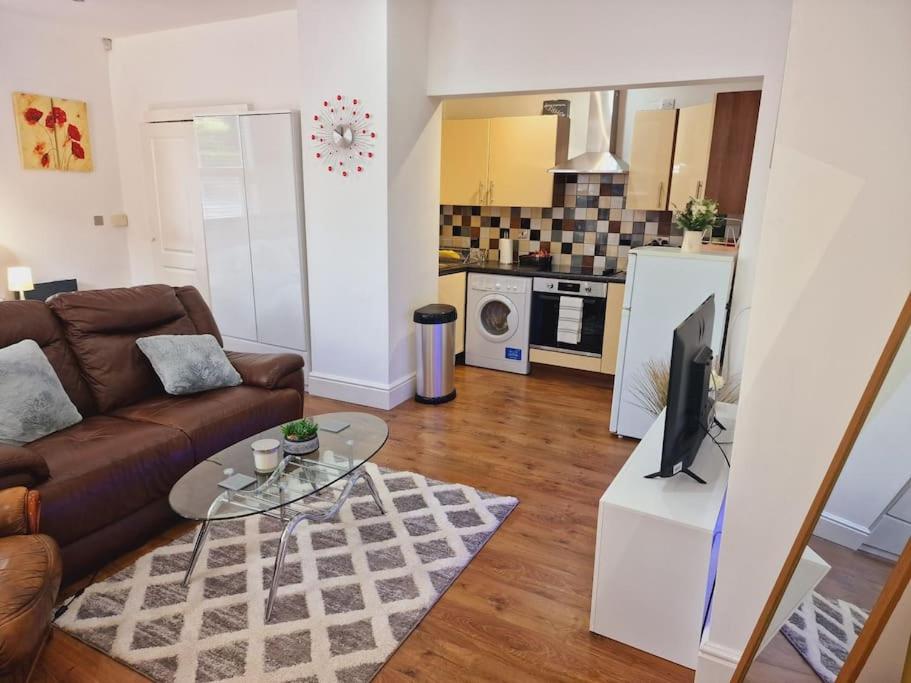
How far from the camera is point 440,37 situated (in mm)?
3691

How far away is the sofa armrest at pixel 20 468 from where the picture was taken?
72.6 inches

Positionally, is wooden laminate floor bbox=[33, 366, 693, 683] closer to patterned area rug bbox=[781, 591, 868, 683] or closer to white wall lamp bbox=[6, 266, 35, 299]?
patterned area rug bbox=[781, 591, 868, 683]

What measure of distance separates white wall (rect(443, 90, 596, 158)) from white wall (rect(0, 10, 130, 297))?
10.4 ft

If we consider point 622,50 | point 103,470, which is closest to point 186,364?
point 103,470

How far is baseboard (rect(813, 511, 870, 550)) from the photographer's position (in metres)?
1.19

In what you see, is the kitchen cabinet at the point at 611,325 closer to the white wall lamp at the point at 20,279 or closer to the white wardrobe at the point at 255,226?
the white wardrobe at the point at 255,226

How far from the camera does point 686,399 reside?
5.97 ft

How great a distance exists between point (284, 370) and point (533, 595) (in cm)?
172

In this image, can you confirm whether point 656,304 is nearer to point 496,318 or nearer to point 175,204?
point 496,318

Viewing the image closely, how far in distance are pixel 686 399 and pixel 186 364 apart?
2.33m

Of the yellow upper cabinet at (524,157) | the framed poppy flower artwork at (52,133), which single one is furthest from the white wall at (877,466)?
the framed poppy flower artwork at (52,133)

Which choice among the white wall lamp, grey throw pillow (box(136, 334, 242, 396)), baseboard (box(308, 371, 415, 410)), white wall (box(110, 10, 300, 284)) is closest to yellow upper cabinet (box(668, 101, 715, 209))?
baseboard (box(308, 371, 415, 410))

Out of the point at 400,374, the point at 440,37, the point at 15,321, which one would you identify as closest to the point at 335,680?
the point at 15,321

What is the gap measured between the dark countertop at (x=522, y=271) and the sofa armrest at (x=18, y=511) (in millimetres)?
3197
